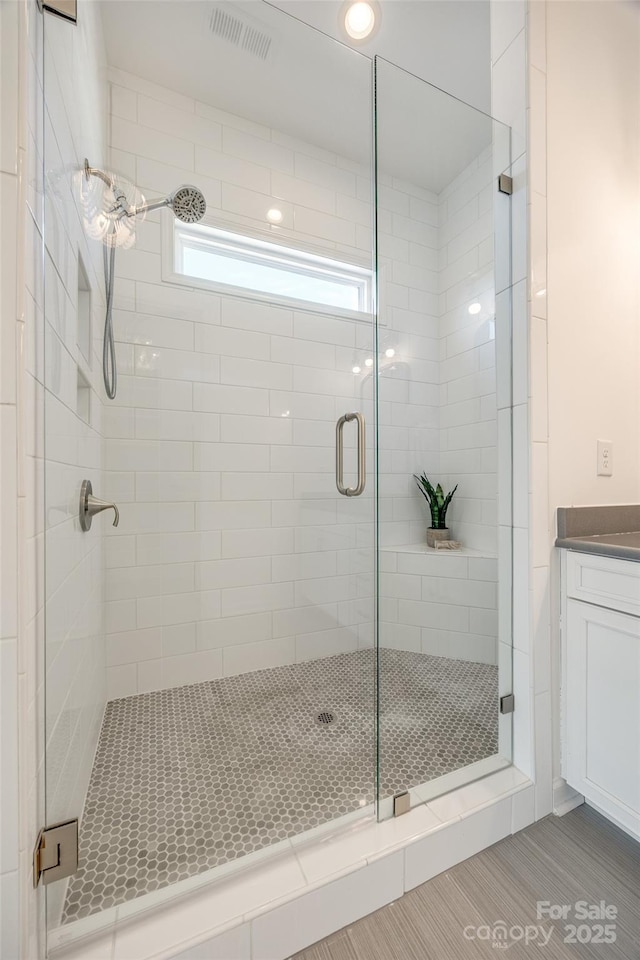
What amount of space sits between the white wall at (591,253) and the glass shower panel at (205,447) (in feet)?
2.18

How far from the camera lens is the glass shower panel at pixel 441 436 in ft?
4.34

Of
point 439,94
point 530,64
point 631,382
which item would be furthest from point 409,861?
point 439,94

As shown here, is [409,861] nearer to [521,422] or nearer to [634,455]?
[521,422]

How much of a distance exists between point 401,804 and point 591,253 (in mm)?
1741

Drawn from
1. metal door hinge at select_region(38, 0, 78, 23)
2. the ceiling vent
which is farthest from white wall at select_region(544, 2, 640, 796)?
metal door hinge at select_region(38, 0, 78, 23)

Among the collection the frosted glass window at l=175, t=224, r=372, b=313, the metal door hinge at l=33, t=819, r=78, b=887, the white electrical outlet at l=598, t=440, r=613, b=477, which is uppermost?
the frosted glass window at l=175, t=224, r=372, b=313

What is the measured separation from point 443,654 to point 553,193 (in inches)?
65.8

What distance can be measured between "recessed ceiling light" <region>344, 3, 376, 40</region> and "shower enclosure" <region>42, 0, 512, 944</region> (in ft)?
0.25

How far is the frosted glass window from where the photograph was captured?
1.83 m

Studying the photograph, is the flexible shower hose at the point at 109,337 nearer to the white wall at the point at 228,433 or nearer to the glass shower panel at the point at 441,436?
the white wall at the point at 228,433

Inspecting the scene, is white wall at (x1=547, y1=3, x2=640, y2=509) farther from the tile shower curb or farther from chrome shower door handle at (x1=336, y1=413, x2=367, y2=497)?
the tile shower curb

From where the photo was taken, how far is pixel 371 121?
175 centimetres

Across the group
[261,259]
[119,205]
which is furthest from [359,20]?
[119,205]

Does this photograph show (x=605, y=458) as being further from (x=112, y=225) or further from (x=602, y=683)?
(x=112, y=225)
